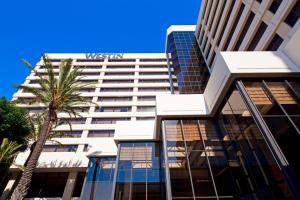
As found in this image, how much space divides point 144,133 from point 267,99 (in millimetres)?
8636

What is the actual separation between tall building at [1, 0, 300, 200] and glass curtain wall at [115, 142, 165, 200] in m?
0.06

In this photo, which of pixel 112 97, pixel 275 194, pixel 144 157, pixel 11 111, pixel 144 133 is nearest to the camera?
pixel 275 194

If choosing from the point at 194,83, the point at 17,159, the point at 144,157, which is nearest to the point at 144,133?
the point at 144,157

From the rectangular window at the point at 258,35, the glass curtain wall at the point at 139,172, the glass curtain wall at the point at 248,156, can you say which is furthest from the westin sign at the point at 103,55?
the glass curtain wall at the point at 248,156

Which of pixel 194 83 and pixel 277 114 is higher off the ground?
pixel 194 83

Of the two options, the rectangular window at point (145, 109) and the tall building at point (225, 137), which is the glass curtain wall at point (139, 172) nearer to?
the tall building at point (225, 137)

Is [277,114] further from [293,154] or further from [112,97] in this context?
[112,97]

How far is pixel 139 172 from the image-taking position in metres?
12.3

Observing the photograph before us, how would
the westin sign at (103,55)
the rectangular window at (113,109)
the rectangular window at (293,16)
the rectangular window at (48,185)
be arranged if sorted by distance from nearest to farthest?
the rectangular window at (293,16), the rectangular window at (48,185), the rectangular window at (113,109), the westin sign at (103,55)

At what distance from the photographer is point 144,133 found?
13.8 m

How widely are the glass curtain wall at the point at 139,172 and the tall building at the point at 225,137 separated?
0.06m


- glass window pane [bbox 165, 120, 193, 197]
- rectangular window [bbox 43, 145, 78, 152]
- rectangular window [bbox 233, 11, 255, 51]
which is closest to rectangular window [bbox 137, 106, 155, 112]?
rectangular window [bbox 43, 145, 78, 152]

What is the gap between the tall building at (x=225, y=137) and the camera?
7379mm

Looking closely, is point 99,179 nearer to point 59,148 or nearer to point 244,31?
point 59,148
